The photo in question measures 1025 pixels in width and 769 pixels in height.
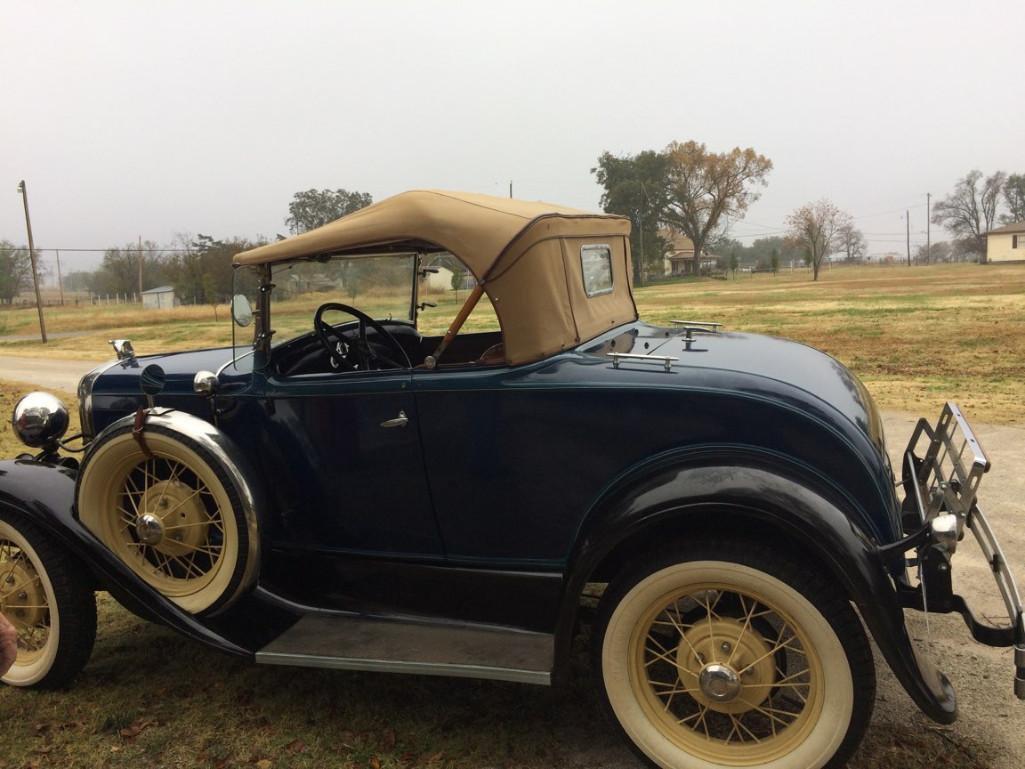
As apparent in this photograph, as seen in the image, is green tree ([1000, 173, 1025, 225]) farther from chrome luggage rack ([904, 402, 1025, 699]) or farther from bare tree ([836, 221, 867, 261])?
chrome luggage rack ([904, 402, 1025, 699])

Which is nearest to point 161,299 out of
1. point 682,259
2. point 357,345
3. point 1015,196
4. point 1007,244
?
point 357,345

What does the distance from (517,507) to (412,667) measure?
0.66 m

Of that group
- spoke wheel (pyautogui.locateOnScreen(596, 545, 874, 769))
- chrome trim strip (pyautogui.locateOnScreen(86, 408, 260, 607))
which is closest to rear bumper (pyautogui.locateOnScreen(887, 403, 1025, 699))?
spoke wheel (pyautogui.locateOnScreen(596, 545, 874, 769))

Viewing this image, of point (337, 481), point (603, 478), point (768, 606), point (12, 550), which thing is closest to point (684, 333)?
point (603, 478)

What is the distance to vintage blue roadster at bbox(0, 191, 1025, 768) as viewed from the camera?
2.34 meters

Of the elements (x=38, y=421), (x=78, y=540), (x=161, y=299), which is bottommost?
(x=78, y=540)

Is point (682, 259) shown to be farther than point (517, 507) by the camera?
Yes

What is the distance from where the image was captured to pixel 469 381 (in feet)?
8.68

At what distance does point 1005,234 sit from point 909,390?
220 feet

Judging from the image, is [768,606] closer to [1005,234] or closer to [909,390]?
[909,390]

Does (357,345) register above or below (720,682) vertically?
above

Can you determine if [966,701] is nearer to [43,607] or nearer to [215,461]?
[215,461]

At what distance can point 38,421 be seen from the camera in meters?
3.44

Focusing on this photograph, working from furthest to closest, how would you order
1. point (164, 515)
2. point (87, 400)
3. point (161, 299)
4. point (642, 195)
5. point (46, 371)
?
point (642, 195) < point (161, 299) < point (46, 371) < point (87, 400) < point (164, 515)
